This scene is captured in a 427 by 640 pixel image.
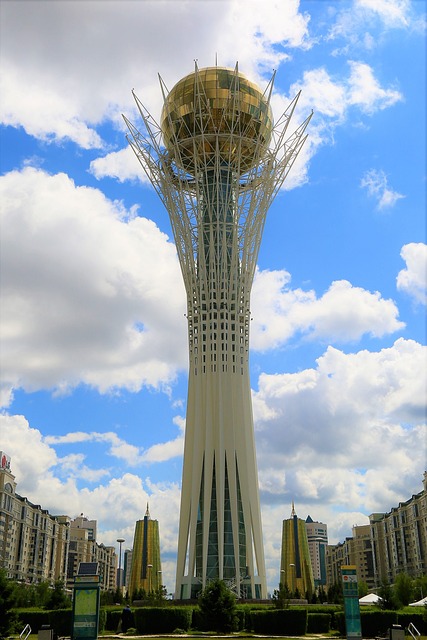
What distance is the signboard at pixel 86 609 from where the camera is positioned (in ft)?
82.4

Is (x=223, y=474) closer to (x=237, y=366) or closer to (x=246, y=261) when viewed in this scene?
(x=237, y=366)

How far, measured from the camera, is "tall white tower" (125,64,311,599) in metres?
57.0

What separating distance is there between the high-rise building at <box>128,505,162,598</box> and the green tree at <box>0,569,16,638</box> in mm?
56316

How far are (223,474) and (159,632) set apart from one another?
71.2 ft

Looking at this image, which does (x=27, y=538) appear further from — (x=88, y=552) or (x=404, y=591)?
(x=404, y=591)

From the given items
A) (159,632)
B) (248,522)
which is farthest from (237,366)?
(159,632)

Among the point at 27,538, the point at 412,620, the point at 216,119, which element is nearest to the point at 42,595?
the point at 412,620

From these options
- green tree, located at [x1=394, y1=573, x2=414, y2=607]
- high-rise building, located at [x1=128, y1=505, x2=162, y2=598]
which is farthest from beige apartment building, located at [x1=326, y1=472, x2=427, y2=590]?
high-rise building, located at [x1=128, y1=505, x2=162, y2=598]

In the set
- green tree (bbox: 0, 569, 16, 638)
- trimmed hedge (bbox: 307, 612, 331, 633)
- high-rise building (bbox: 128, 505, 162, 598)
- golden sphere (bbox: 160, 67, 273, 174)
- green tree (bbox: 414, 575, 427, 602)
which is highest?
golden sphere (bbox: 160, 67, 273, 174)

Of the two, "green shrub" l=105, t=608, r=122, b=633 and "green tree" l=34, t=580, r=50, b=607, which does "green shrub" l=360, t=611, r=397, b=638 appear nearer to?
"green shrub" l=105, t=608, r=122, b=633

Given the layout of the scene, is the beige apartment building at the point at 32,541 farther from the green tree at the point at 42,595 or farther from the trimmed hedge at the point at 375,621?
the trimmed hedge at the point at 375,621

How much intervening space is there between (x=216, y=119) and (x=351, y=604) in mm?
48536

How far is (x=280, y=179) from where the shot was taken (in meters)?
64.8

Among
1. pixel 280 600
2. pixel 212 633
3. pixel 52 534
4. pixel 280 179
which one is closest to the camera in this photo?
pixel 212 633
